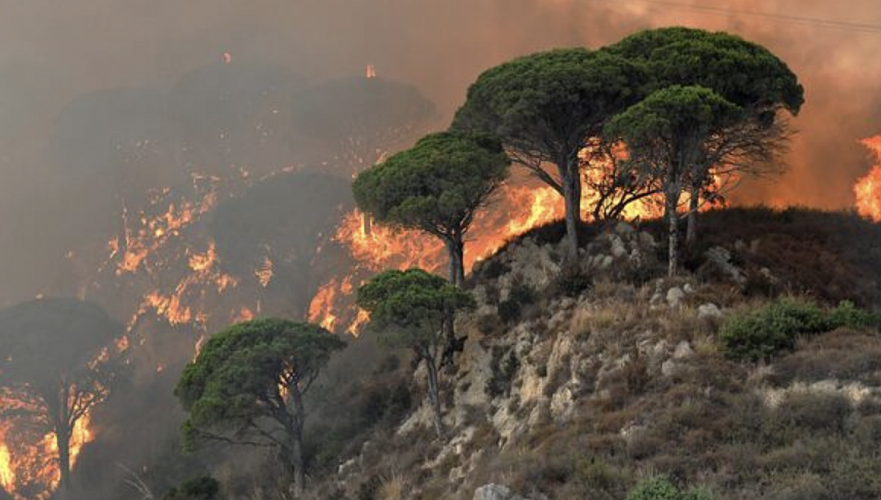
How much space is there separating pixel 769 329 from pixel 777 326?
1.58 ft

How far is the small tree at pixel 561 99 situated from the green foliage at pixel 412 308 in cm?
714

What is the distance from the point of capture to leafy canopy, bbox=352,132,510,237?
31422 mm

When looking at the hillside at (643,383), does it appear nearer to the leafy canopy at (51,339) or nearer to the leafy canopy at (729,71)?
the leafy canopy at (729,71)

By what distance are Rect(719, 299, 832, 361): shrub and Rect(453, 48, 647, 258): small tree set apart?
11.6 metres

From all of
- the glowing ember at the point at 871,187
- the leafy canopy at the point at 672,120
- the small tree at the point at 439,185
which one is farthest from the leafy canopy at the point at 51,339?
the glowing ember at the point at 871,187

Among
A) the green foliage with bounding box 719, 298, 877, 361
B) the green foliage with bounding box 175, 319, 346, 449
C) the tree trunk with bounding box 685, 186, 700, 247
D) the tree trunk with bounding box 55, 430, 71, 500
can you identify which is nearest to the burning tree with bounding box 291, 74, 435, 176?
the tree trunk with bounding box 55, 430, 71, 500

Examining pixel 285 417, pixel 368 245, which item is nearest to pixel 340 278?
pixel 368 245

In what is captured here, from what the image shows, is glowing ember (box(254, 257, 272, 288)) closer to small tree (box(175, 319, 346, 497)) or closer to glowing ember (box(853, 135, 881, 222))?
small tree (box(175, 319, 346, 497))

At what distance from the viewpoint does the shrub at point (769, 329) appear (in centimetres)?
1942

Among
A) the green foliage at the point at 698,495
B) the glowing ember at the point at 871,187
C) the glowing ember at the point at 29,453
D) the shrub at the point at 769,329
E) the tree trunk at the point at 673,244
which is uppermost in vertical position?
the glowing ember at the point at 871,187

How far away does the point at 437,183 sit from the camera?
3200 centimetres

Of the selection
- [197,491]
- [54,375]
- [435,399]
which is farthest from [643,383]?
[54,375]

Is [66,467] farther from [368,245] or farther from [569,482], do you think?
[569,482]

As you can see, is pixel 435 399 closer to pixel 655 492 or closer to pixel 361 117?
pixel 655 492
